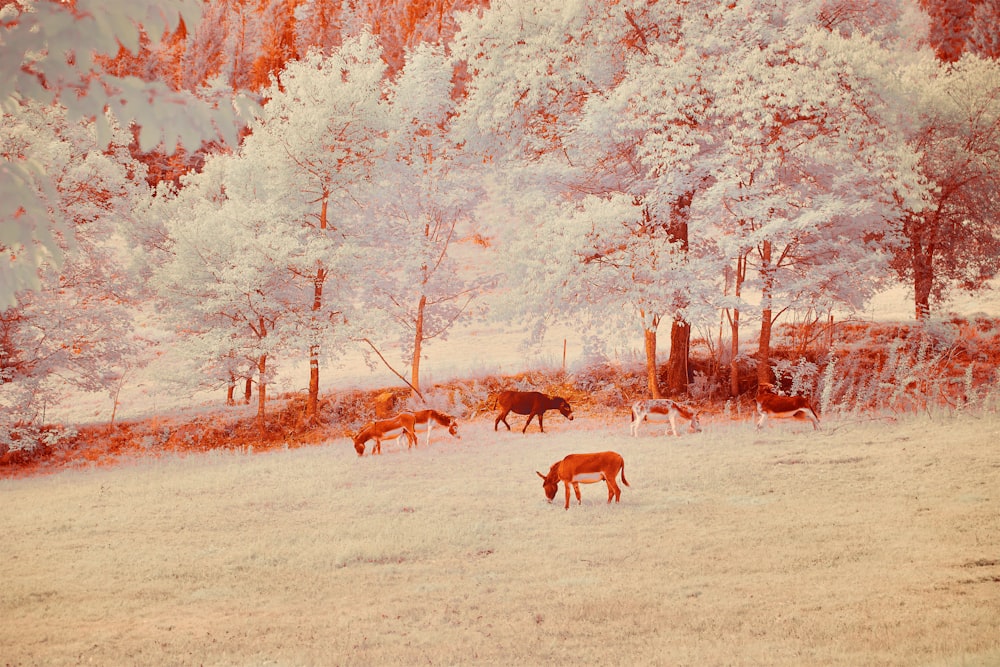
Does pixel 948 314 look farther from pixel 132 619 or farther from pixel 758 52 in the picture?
pixel 132 619

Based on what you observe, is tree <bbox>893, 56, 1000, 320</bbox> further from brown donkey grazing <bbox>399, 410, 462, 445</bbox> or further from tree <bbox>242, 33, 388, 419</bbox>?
tree <bbox>242, 33, 388, 419</bbox>

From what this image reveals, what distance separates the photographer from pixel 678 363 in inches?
565

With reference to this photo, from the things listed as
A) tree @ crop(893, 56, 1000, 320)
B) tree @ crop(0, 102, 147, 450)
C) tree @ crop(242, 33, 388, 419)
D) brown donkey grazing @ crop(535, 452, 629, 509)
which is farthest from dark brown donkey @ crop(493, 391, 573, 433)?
tree @ crop(893, 56, 1000, 320)

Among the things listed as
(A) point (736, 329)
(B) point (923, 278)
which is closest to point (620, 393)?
(A) point (736, 329)

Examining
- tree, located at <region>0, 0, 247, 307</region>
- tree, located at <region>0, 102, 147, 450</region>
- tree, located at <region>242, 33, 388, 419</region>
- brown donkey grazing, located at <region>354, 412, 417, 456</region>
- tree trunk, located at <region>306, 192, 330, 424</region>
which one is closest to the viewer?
tree, located at <region>0, 0, 247, 307</region>

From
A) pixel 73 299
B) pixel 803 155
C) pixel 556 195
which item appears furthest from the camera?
pixel 73 299

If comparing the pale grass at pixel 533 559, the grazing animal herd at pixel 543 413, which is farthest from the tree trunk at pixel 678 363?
the pale grass at pixel 533 559

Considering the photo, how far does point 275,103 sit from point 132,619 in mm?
10080

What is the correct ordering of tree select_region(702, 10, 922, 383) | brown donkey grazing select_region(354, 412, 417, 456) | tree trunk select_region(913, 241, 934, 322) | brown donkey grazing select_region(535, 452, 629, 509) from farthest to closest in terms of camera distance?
tree trunk select_region(913, 241, 934, 322) → tree select_region(702, 10, 922, 383) → brown donkey grazing select_region(354, 412, 417, 456) → brown donkey grazing select_region(535, 452, 629, 509)

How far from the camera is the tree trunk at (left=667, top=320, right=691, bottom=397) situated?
1423cm

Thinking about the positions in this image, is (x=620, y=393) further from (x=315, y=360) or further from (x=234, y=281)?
(x=234, y=281)

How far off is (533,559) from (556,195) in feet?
25.7

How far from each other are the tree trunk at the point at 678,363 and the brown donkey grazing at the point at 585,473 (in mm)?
6314

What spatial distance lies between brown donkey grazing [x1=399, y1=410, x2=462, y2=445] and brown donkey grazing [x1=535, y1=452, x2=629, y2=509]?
10.2 feet
